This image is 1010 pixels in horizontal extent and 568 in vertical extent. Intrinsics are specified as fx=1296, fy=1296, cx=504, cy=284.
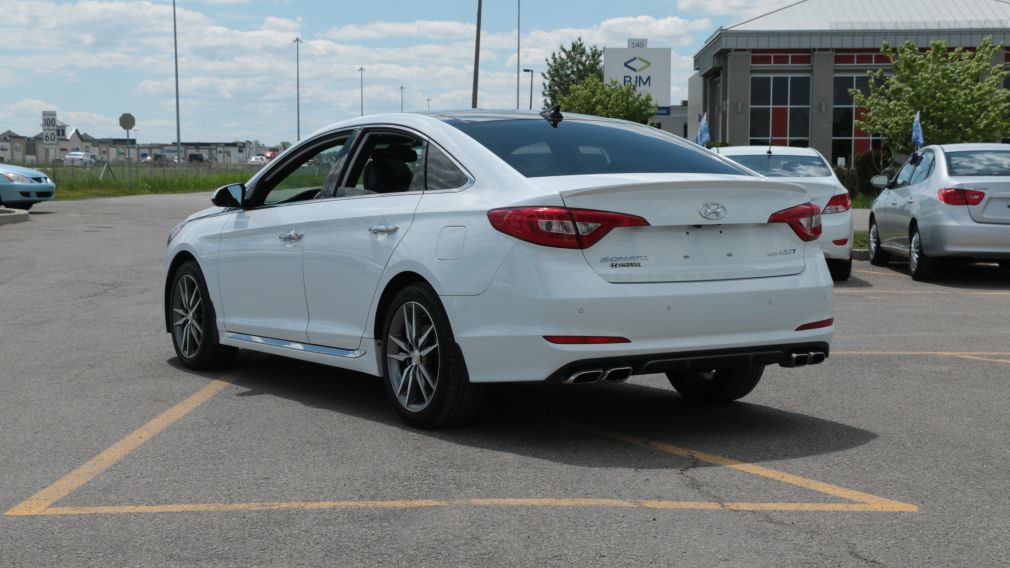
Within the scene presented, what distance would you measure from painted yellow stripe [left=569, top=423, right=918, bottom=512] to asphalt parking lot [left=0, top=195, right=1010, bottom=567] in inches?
0.7

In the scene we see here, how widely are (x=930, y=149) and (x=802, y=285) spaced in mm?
10980

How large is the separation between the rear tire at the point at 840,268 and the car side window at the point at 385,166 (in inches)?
364

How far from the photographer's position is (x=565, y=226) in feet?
19.0

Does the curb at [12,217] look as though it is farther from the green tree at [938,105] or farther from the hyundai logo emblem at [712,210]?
the green tree at [938,105]

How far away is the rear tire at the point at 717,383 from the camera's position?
23.3 ft

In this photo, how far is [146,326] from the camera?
11039mm

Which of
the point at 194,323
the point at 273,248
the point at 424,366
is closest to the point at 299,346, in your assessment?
the point at 273,248

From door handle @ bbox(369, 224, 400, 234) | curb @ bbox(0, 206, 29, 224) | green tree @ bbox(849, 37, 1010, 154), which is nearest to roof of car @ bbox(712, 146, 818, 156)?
door handle @ bbox(369, 224, 400, 234)

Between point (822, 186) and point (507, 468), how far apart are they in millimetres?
9789

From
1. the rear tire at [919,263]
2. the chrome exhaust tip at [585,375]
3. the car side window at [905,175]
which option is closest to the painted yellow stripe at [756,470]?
the chrome exhaust tip at [585,375]

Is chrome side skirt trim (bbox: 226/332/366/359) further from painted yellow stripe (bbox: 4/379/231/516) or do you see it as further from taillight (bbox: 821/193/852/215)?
taillight (bbox: 821/193/852/215)

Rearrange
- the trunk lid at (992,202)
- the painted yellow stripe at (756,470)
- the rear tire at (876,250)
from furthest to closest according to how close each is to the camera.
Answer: the rear tire at (876,250) → the trunk lid at (992,202) → the painted yellow stripe at (756,470)

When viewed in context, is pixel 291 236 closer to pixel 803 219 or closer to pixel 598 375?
pixel 598 375

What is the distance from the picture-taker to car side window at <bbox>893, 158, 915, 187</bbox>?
1669 cm
